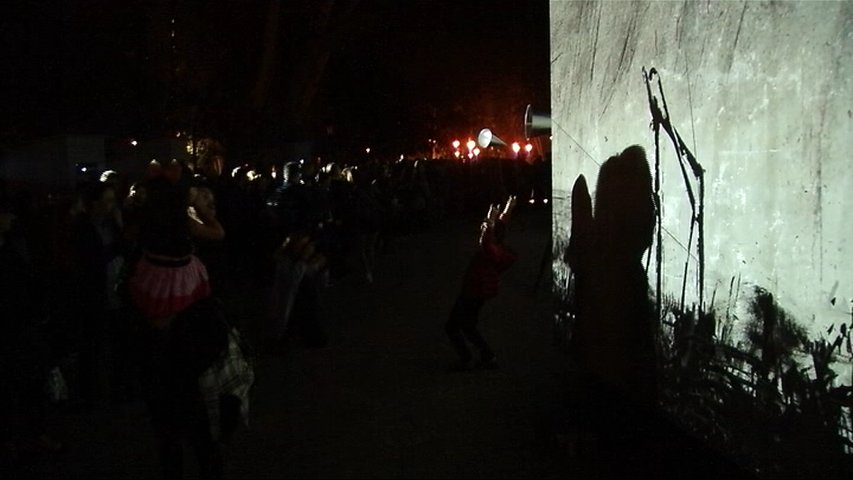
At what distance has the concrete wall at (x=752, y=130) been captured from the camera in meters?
3.59

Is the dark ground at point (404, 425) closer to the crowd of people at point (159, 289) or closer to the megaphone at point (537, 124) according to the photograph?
A: the crowd of people at point (159, 289)

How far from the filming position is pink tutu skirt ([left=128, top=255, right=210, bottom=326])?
459cm

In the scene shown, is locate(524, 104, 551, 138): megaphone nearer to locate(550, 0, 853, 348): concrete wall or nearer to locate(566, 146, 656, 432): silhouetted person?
locate(566, 146, 656, 432): silhouetted person

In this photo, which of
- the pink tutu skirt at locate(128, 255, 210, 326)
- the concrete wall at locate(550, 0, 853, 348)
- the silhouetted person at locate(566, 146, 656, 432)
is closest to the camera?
the concrete wall at locate(550, 0, 853, 348)

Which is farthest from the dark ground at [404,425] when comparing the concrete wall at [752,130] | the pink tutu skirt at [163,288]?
the pink tutu skirt at [163,288]

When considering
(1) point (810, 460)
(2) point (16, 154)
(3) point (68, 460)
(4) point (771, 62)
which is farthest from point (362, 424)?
(2) point (16, 154)

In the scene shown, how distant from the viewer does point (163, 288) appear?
4594 millimetres

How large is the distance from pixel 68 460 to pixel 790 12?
16.0 feet

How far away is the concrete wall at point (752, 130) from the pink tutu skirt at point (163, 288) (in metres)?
2.58

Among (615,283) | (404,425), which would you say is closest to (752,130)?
(615,283)

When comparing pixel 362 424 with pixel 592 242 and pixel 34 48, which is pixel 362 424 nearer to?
pixel 592 242

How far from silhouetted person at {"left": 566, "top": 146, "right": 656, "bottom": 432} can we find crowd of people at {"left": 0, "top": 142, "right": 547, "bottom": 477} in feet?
5.64

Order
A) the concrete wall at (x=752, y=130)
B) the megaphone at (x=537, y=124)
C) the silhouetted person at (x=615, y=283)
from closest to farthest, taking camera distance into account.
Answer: the concrete wall at (x=752, y=130) < the silhouetted person at (x=615, y=283) < the megaphone at (x=537, y=124)

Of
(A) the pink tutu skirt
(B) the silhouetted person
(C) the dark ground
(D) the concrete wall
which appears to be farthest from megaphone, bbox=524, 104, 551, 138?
(A) the pink tutu skirt
